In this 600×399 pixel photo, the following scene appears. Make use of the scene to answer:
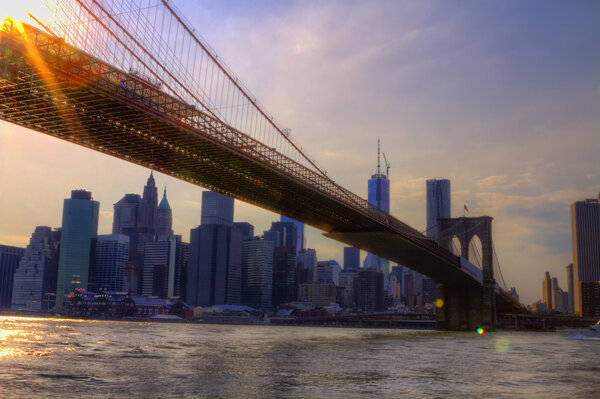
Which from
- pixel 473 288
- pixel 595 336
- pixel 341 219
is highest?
pixel 341 219

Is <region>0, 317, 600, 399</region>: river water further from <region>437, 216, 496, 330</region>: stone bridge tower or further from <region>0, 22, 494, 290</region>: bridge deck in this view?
<region>437, 216, 496, 330</region>: stone bridge tower

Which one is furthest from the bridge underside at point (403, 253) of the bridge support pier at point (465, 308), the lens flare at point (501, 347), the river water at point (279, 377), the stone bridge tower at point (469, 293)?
the river water at point (279, 377)

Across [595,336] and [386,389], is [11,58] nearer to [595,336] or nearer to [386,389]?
[386,389]

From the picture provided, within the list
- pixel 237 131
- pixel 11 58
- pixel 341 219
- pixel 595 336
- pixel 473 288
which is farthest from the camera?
pixel 473 288

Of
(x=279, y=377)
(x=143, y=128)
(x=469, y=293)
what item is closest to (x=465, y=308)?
(x=469, y=293)

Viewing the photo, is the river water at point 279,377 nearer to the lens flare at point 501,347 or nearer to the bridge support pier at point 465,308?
Result: the lens flare at point 501,347

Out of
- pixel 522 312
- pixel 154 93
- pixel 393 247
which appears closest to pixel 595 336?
pixel 393 247

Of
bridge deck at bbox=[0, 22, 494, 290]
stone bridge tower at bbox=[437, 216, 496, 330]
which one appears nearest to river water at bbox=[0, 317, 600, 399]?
bridge deck at bbox=[0, 22, 494, 290]
